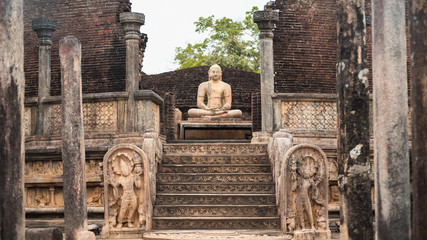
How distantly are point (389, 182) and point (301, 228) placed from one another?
4268 millimetres

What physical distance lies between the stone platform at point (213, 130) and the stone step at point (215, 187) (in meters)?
4.06

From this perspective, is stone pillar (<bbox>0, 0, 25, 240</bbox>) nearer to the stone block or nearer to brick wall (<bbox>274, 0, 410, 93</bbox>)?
the stone block

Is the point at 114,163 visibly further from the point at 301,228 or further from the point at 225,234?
the point at 301,228

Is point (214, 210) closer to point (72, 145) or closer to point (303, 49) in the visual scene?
point (72, 145)

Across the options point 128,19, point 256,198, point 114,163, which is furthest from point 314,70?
point 114,163

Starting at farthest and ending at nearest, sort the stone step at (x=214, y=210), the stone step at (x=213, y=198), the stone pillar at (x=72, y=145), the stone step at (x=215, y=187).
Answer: the stone step at (x=215, y=187)
the stone step at (x=213, y=198)
the stone step at (x=214, y=210)
the stone pillar at (x=72, y=145)

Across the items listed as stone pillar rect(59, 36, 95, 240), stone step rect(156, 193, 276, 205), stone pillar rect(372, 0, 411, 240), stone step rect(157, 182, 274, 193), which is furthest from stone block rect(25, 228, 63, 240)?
stone step rect(157, 182, 274, 193)

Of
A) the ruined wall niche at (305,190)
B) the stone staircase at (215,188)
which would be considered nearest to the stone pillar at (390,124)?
the ruined wall niche at (305,190)

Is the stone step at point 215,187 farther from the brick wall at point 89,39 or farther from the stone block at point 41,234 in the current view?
the brick wall at point 89,39

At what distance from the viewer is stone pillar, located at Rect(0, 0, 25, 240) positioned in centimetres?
641

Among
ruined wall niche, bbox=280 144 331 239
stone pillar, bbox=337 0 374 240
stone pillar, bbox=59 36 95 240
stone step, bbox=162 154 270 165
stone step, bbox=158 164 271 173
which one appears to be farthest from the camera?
stone step, bbox=162 154 270 165

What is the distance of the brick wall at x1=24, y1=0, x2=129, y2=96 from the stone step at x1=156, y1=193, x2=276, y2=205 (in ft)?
21.0

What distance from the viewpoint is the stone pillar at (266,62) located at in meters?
14.3

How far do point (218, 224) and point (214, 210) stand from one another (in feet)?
1.08
